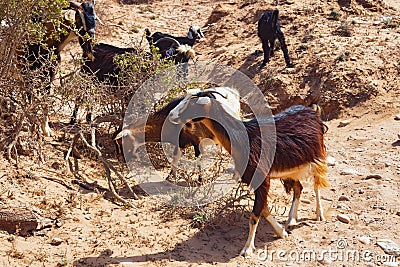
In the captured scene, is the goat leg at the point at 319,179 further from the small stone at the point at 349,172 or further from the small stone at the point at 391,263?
the small stone at the point at 349,172

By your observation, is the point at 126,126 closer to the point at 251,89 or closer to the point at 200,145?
the point at 200,145

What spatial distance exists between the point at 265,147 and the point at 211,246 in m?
1.21

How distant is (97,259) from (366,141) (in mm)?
5082

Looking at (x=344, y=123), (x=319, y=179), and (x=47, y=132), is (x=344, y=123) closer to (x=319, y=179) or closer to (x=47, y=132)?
(x=319, y=179)

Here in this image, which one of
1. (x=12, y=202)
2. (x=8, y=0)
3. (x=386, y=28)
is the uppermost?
(x=8, y=0)

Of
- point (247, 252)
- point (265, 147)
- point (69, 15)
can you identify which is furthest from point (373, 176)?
point (69, 15)

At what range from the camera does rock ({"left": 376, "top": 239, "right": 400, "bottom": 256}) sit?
5200 mm

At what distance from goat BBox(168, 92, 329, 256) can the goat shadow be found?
0.21 m

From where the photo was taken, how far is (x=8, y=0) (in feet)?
18.9

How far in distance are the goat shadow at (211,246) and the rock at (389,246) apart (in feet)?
3.61

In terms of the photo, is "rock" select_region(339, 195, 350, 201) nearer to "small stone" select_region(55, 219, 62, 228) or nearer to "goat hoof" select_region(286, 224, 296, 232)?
"goat hoof" select_region(286, 224, 296, 232)

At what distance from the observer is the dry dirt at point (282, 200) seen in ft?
17.1

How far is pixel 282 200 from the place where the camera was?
666cm

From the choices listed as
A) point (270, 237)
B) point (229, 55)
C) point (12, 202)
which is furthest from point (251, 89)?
point (12, 202)
